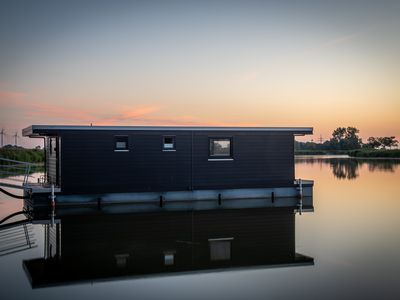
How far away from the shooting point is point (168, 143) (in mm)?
22891

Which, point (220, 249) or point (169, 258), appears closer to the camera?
point (169, 258)

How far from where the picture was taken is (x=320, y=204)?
75.6ft

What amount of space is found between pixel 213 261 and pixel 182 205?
10753mm

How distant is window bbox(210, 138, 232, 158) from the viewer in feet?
77.1

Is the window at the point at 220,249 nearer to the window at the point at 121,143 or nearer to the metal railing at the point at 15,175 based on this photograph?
the metal railing at the point at 15,175

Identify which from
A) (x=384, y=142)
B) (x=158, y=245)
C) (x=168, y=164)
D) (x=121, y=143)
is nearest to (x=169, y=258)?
(x=158, y=245)

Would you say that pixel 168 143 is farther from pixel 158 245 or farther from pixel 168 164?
pixel 158 245

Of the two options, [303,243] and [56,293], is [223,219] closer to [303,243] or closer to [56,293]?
[303,243]

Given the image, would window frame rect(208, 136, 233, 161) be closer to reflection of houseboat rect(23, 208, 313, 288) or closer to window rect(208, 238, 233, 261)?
reflection of houseboat rect(23, 208, 313, 288)

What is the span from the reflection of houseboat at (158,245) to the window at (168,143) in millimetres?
4467

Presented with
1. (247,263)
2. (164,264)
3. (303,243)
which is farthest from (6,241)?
(303,243)

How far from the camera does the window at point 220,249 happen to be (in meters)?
11.7

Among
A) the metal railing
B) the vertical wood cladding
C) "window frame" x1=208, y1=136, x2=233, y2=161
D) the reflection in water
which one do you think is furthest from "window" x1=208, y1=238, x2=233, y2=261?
the reflection in water

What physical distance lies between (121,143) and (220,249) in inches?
433
